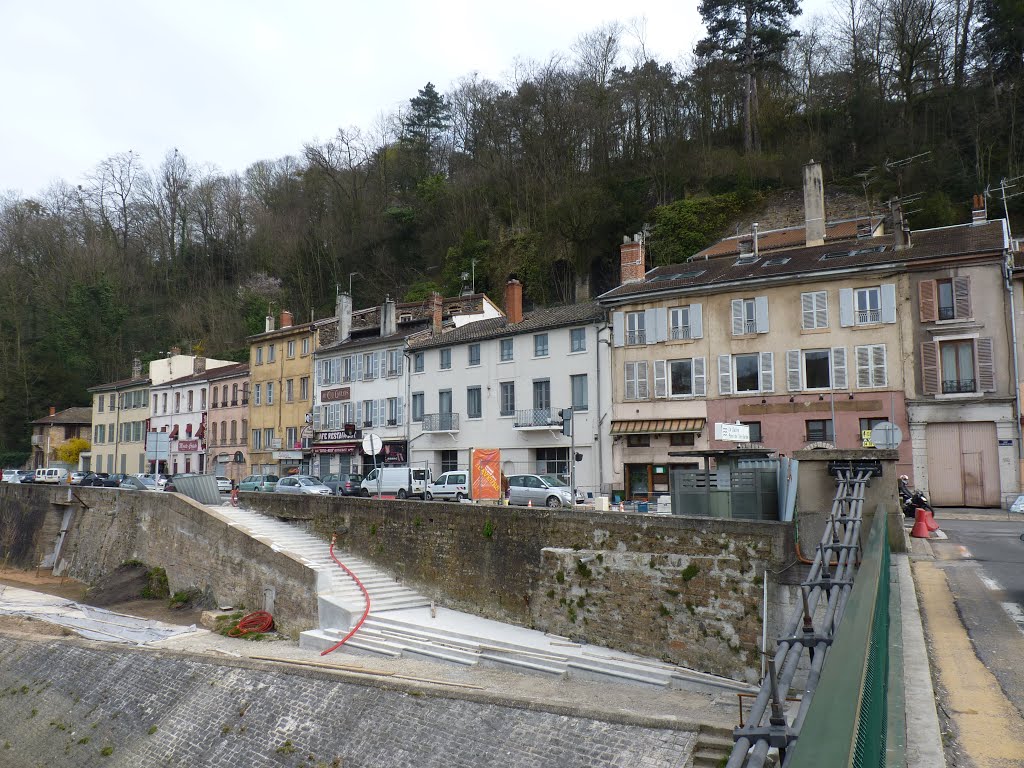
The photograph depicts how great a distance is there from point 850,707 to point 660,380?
29051mm

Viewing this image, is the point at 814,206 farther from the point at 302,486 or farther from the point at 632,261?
the point at 302,486

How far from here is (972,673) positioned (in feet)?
20.6

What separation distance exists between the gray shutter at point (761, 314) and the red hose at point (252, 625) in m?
19.6

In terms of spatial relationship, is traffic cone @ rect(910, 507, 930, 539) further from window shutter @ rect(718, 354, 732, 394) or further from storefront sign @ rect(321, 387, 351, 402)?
storefront sign @ rect(321, 387, 351, 402)

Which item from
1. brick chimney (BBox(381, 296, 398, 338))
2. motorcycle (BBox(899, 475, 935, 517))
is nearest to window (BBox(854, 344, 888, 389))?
motorcycle (BBox(899, 475, 935, 517))

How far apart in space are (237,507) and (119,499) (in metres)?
6.11

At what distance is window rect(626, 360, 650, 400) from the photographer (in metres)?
31.3

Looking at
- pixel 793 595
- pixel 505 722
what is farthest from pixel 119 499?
pixel 793 595

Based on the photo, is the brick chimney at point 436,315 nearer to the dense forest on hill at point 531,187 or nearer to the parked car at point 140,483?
the dense forest on hill at point 531,187

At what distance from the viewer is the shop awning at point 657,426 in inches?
1179

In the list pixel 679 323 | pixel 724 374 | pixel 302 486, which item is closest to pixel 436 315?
pixel 302 486

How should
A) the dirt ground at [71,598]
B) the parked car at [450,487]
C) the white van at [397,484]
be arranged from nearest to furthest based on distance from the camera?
the dirt ground at [71,598] → the parked car at [450,487] → the white van at [397,484]

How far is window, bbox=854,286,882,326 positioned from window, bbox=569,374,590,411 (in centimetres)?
1046

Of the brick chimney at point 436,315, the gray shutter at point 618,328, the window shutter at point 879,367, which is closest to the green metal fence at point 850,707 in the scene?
the window shutter at point 879,367
